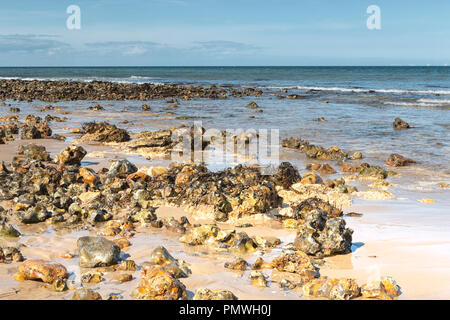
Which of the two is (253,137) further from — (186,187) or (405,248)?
(405,248)

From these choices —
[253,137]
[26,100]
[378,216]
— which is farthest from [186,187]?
[26,100]

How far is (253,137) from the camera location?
13.2 m

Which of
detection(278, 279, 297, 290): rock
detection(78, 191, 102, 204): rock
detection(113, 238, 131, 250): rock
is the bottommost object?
detection(278, 279, 297, 290): rock

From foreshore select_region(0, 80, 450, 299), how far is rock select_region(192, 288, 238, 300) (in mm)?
20

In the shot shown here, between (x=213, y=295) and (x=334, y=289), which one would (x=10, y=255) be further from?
(x=334, y=289)

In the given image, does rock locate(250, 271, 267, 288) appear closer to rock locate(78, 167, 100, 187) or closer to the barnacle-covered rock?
rock locate(78, 167, 100, 187)

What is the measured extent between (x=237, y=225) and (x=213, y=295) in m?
2.25

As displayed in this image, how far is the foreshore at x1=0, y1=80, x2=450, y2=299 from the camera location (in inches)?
157

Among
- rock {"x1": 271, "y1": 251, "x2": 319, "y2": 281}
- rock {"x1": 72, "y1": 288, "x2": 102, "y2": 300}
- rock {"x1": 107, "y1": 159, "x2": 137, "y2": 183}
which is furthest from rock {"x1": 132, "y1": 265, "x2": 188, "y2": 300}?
rock {"x1": 107, "y1": 159, "x2": 137, "y2": 183}

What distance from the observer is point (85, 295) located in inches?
139

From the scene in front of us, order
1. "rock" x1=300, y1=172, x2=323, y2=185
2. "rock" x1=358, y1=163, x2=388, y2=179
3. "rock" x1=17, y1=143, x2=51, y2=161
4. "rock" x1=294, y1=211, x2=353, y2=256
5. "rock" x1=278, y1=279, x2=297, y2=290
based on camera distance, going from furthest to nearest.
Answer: "rock" x1=17, y1=143, x2=51, y2=161 → "rock" x1=358, y1=163, x2=388, y2=179 → "rock" x1=300, y1=172, x2=323, y2=185 → "rock" x1=294, y1=211, x2=353, y2=256 → "rock" x1=278, y1=279, x2=297, y2=290

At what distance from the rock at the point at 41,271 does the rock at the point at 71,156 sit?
5.31 metres

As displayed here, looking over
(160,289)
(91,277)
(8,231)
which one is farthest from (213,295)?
(8,231)
